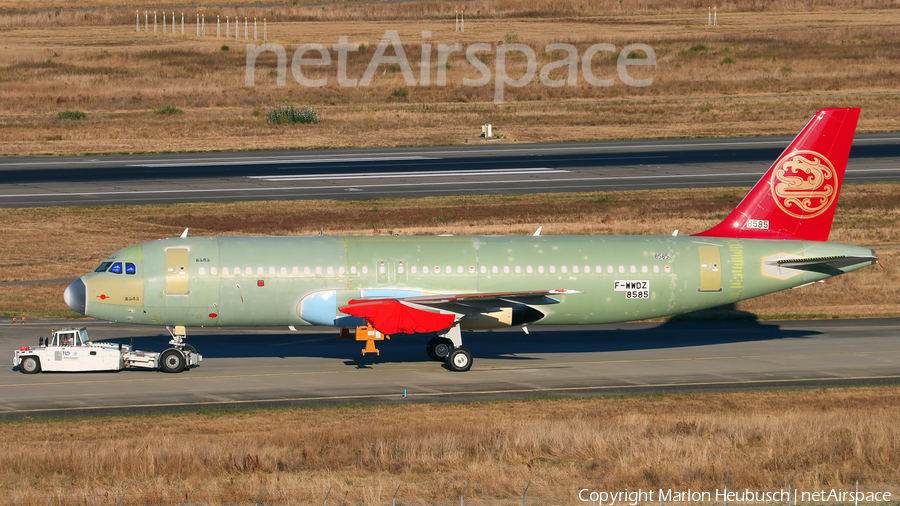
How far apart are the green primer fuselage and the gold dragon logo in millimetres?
1748

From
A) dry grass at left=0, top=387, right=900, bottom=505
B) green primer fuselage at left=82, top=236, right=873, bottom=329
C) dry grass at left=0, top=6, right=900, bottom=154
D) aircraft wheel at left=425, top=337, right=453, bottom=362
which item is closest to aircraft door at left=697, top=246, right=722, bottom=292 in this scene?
green primer fuselage at left=82, top=236, right=873, bottom=329

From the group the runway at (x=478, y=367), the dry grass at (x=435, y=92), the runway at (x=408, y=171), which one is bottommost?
the runway at (x=478, y=367)

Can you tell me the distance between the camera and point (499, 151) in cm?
9138

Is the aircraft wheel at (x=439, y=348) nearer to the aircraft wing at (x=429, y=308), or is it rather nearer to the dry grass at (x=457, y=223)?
the aircraft wing at (x=429, y=308)

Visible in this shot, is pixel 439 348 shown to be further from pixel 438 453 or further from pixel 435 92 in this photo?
pixel 435 92

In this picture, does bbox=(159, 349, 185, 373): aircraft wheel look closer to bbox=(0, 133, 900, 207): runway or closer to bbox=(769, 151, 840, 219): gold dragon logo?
bbox=(769, 151, 840, 219): gold dragon logo

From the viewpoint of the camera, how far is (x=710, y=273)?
1612 inches

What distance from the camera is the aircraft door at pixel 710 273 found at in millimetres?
40938

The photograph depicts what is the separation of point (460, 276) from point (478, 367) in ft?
13.1

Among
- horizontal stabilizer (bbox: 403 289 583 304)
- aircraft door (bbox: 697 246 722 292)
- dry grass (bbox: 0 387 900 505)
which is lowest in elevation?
dry grass (bbox: 0 387 900 505)

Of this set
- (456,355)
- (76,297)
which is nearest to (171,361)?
(76,297)

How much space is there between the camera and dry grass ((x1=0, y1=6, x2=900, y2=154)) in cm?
9812

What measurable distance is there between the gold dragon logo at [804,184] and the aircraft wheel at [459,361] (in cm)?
1485

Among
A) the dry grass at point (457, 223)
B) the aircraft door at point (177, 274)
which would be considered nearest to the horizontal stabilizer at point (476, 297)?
the aircraft door at point (177, 274)
